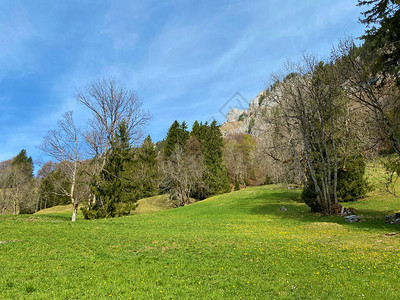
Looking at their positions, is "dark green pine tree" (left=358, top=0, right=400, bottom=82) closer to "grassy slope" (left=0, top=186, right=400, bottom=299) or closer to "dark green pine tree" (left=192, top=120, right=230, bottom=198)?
"grassy slope" (left=0, top=186, right=400, bottom=299)

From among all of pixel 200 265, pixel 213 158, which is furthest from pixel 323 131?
pixel 213 158

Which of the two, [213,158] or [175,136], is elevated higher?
[175,136]

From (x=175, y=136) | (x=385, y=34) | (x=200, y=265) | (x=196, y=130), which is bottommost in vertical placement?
(x=200, y=265)

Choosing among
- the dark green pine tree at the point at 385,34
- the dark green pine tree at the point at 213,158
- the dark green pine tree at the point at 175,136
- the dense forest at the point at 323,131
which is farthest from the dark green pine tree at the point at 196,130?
the dark green pine tree at the point at 385,34

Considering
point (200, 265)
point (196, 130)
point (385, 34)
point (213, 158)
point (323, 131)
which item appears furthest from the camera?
point (196, 130)

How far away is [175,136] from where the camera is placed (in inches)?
2218

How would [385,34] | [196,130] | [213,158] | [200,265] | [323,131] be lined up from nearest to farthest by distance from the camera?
1. [200,265]
2. [385,34]
3. [323,131]
4. [213,158]
5. [196,130]

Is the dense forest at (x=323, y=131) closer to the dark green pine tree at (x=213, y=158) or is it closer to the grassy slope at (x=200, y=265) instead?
the grassy slope at (x=200, y=265)

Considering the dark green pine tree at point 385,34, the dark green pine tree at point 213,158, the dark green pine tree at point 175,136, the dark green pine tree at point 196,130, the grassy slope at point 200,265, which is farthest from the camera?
the dark green pine tree at point 196,130

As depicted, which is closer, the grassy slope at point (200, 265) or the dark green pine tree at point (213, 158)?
the grassy slope at point (200, 265)

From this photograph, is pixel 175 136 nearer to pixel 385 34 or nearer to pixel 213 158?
pixel 213 158

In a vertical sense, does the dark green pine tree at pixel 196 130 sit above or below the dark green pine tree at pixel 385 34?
above

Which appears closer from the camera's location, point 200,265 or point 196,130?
point 200,265

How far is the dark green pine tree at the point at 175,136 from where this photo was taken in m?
55.7
